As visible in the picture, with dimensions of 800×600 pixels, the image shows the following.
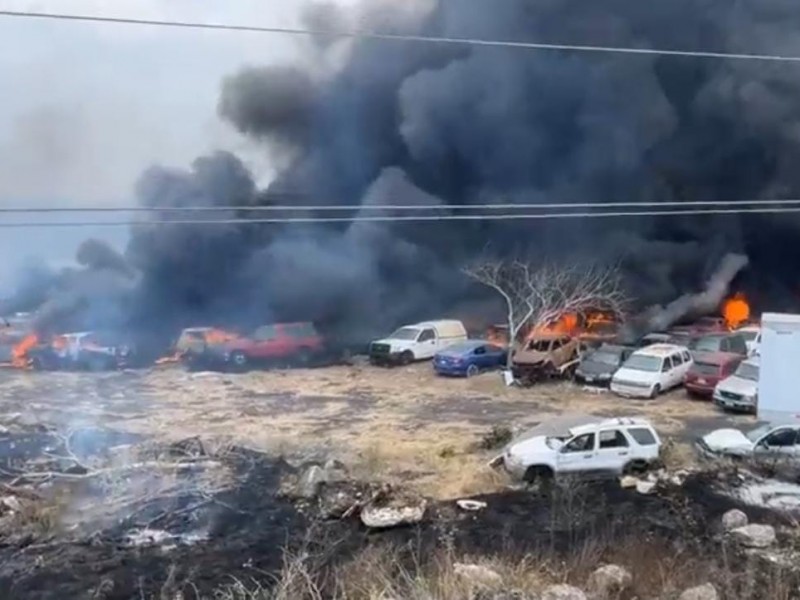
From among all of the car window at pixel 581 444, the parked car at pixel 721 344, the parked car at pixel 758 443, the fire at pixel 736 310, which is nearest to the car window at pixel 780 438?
the parked car at pixel 758 443

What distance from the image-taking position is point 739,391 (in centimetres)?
1538

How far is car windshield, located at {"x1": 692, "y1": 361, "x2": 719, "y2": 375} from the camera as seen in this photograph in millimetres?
16484

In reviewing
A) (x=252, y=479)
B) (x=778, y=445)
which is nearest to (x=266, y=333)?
(x=252, y=479)

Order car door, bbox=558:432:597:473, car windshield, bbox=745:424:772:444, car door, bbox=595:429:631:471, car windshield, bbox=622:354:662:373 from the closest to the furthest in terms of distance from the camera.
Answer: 1. car door, bbox=558:432:597:473
2. car door, bbox=595:429:631:471
3. car windshield, bbox=745:424:772:444
4. car windshield, bbox=622:354:662:373

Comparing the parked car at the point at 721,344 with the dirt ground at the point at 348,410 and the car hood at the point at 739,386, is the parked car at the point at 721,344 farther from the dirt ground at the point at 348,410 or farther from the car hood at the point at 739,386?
the car hood at the point at 739,386

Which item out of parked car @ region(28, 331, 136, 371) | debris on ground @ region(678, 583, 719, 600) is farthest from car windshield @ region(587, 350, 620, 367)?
parked car @ region(28, 331, 136, 371)

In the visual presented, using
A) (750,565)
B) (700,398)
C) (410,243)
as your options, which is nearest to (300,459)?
(750,565)

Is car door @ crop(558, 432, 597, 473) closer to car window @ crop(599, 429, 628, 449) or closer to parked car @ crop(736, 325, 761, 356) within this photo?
car window @ crop(599, 429, 628, 449)

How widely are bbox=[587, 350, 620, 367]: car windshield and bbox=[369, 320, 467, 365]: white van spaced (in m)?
3.37

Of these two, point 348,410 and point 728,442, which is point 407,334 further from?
point 728,442

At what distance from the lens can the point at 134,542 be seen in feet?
33.8

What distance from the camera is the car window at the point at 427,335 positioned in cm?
2006

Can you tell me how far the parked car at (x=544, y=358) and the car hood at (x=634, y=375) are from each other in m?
1.35

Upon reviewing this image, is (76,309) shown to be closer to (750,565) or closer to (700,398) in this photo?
(700,398)
